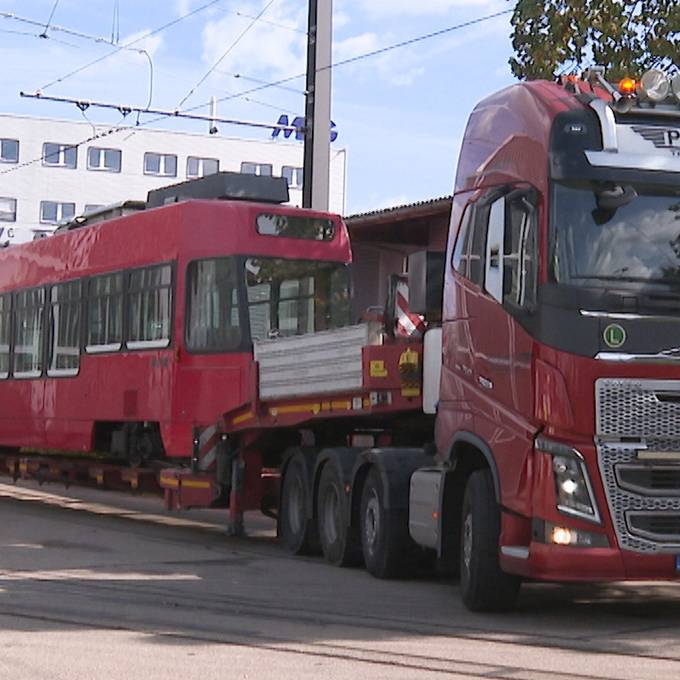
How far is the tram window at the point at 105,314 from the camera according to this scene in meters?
20.9

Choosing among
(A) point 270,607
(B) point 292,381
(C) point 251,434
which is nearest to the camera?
(A) point 270,607

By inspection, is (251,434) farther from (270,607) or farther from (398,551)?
(270,607)

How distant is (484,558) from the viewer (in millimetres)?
12000

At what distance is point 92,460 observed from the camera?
2192cm

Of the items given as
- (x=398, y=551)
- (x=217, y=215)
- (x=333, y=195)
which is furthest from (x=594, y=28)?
(x=333, y=195)

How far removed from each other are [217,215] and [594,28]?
15.1ft

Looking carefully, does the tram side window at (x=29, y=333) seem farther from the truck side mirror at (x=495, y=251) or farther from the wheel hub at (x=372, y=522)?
the truck side mirror at (x=495, y=251)

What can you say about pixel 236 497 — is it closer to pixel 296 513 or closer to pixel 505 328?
pixel 296 513

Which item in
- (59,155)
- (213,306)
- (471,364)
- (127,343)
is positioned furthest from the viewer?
(59,155)

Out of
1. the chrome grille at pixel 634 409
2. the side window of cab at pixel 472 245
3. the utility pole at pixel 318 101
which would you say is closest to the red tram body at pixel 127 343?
the utility pole at pixel 318 101

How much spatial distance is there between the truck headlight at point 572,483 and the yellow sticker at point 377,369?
3.66 metres

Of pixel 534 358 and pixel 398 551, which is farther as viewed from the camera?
pixel 398 551

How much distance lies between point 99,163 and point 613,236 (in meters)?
72.1

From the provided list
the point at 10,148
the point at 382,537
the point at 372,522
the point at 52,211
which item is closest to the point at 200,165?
the point at 52,211
